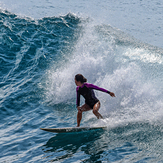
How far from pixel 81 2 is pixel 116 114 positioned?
98.2 ft

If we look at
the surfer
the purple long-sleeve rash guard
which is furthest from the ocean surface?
the purple long-sleeve rash guard

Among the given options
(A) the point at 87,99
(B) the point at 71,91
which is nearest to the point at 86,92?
(A) the point at 87,99

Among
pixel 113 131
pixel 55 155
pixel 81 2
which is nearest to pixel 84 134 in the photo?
pixel 113 131

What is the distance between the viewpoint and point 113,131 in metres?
7.77

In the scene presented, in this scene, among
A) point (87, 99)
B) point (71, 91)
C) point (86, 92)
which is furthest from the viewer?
point (71, 91)

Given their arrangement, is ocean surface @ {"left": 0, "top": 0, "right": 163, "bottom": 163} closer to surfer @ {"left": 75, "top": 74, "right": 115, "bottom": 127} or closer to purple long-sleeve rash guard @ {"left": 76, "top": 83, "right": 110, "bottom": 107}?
surfer @ {"left": 75, "top": 74, "right": 115, "bottom": 127}

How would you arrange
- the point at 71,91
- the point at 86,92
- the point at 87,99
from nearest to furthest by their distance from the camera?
the point at 86,92 → the point at 87,99 → the point at 71,91

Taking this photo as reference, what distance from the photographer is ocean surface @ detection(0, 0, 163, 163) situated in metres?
6.81

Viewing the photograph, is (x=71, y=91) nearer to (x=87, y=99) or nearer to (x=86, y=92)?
(x=87, y=99)

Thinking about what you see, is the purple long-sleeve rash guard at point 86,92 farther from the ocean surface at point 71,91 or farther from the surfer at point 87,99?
the ocean surface at point 71,91

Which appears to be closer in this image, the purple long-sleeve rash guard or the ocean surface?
the ocean surface

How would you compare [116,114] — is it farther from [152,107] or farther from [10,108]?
[10,108]

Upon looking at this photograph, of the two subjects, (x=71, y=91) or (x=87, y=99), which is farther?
(x=71, y=91)

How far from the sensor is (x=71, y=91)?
11523 mm
